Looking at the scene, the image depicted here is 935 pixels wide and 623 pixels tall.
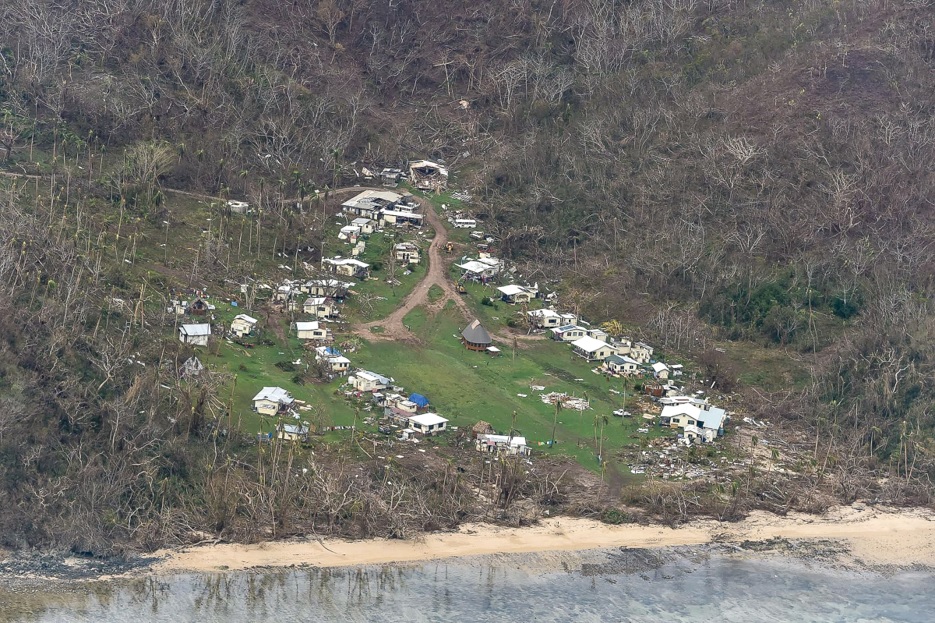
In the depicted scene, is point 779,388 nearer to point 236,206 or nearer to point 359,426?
point 359,426

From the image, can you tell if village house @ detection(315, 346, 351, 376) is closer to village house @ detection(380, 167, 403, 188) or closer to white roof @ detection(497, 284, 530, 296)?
white roof @ detection(497, 284, 530, 296)

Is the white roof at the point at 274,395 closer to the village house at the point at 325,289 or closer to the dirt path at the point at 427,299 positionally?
the dirt path at the point at 427,299

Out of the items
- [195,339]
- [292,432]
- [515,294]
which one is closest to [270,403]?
[292,432]

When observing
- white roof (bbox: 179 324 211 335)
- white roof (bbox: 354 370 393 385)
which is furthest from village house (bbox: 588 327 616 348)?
white roof (bbox: 179 324 211 335)

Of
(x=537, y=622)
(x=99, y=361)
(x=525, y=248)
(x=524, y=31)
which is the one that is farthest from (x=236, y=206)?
(x=537, y=622)

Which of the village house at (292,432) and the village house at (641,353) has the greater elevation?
the village house at (641,353)

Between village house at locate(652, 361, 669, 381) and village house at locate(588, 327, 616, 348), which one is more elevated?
village house at locate(588, 327, 616, 348)

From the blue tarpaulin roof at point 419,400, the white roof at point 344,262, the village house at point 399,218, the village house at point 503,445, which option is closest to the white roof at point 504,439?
the village house at point 503,445
